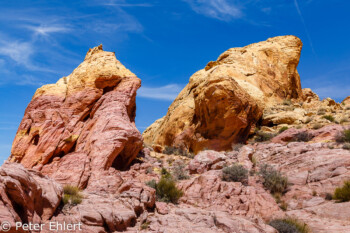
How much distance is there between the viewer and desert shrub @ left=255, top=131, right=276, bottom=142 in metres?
20.1

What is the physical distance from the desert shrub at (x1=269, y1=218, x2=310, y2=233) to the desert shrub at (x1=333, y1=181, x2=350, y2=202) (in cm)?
187

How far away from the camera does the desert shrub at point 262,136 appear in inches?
792

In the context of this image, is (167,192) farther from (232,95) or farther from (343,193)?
(232,95)

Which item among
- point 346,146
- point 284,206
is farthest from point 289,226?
point 346,146

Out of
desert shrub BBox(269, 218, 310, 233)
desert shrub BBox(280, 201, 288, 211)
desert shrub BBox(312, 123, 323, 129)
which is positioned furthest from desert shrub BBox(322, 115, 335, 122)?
desert shrub BBox(269, 218, 310, 233)

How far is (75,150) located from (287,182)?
31.6 feet

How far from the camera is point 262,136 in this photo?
20.8 m

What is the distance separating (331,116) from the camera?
20.5m

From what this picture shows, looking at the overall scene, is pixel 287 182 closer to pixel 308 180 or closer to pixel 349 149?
pixel 308 180

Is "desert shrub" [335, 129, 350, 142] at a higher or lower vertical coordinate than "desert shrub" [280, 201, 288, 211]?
higher

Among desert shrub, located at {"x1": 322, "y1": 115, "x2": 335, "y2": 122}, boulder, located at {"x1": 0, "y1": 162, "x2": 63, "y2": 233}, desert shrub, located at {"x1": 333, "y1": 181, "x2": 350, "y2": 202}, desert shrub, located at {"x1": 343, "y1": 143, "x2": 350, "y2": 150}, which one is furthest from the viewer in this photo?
desert shrub, located at {"x1": 322, "y1": 115, "x2": 335, "y2": 122}

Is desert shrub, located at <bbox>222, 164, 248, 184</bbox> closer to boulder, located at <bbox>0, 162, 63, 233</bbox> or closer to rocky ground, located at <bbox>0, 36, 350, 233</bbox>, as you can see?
rocky ground, located at <bbox>0, 36, 350, 233</bbox>

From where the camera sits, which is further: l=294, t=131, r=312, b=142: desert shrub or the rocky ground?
l=294, t=131, r=312, b=142: desert shrub

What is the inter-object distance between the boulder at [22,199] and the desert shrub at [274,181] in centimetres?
796
